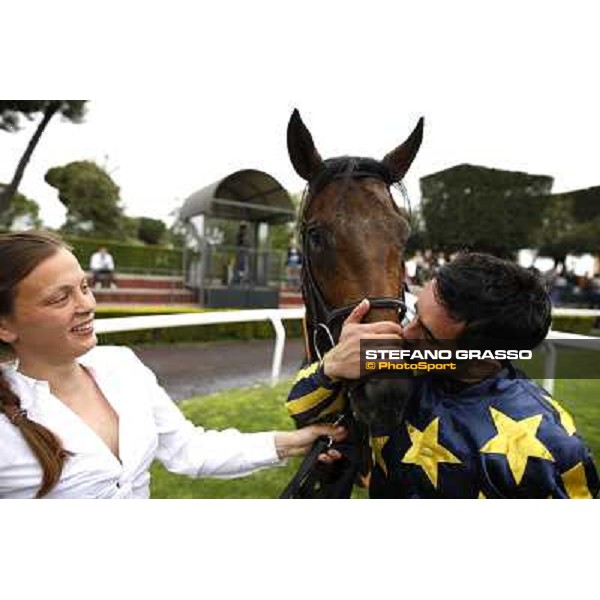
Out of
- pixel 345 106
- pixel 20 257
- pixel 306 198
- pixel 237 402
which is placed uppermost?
pixel 345 106

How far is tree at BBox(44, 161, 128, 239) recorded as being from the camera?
4.78ft

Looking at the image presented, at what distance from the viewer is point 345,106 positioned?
4.60ft

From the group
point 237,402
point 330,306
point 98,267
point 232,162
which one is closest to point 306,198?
point 232,162

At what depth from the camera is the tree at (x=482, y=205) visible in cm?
142

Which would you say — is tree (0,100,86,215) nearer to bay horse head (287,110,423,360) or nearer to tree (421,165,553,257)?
bay horse head (287,110,423,360)

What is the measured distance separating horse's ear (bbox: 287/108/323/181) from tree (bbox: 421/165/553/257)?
294 mm

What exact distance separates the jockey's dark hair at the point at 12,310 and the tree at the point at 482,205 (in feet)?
2.97

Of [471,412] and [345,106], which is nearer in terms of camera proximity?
[471,412]

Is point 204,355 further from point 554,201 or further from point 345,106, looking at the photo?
point 554,201

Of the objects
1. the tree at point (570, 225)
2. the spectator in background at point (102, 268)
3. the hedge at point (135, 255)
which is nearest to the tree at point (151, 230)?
the hedge at point (135, 255)

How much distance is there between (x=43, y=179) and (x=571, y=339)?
141 centimetres

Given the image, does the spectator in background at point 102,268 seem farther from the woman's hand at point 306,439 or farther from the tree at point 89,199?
the woman's hand at point 306,439

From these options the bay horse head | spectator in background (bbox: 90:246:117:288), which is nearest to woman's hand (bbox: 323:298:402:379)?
the bay horse head

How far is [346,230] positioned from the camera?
56.1 inches
